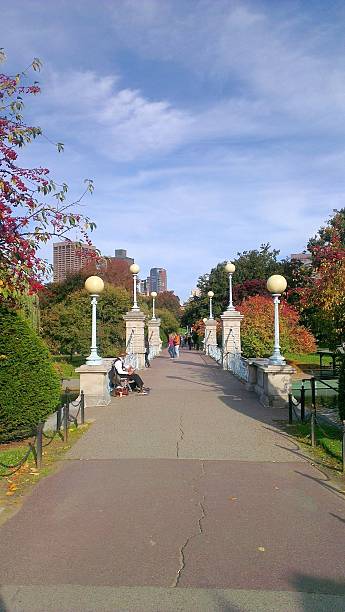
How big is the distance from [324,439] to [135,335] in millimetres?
17292

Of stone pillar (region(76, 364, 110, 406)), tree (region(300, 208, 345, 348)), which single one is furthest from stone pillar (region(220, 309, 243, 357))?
stone pillar (region(76, 364, 110, 406))

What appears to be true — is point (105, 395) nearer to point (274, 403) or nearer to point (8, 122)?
point (274, 403)

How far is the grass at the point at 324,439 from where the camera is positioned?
823cm

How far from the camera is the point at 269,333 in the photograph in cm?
2530

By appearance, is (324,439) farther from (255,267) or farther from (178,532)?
(255,267)

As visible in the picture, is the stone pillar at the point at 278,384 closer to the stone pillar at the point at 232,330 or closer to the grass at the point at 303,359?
the stone pillar at the point at 232,330

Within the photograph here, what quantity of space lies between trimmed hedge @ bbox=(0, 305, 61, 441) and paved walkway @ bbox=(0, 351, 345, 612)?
942 mm

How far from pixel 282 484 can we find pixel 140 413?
5.80 meters

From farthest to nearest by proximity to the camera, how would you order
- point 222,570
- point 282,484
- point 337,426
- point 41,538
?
1. point 337,426
2. point 282,484
3. point 41,538
4. point 222,570

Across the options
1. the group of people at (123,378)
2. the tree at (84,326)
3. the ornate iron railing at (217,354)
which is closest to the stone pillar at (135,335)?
the ornate iron railing at (217,354)

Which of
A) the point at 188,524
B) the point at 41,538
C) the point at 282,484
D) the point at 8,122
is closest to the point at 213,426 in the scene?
the point at 282,484

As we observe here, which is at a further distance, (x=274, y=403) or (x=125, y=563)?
(x=274, y=403)

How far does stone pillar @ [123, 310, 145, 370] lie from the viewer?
25.8 meters

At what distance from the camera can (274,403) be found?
13.1 m
